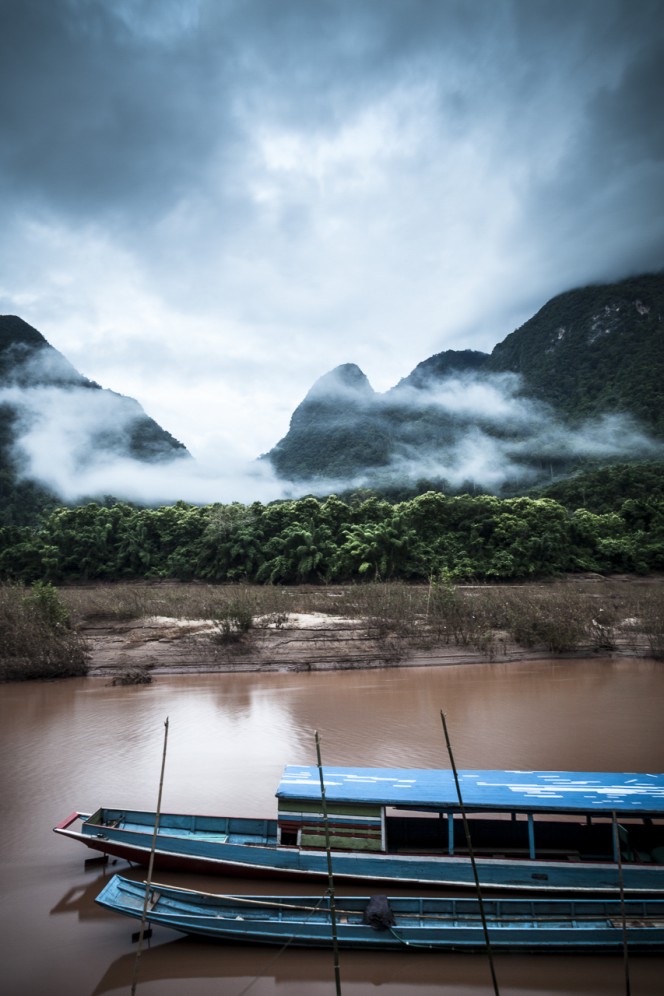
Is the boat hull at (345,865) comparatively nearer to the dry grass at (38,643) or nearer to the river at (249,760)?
the river at (249,760)

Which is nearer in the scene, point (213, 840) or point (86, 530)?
point (213, 840)

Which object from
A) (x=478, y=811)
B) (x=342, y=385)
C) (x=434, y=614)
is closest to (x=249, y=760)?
(x=478, y=811)

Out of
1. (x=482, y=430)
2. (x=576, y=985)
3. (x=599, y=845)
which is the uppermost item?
(x=482, y=430)

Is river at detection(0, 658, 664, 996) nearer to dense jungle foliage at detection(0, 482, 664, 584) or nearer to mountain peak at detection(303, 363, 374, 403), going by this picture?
Result: dense jungle foliage at detection(0, 482, 664, 584)

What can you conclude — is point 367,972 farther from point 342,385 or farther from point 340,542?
point 342,385

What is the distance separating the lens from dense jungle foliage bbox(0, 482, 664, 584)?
1206 inches

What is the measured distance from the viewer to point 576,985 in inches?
181

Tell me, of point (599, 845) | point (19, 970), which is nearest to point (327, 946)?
point (19, 970)

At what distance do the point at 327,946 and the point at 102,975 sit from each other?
1909 mm

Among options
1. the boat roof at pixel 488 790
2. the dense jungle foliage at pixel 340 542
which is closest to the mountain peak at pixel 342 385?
the dense jungle foliage at pixel 340 542

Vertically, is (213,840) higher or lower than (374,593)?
lower

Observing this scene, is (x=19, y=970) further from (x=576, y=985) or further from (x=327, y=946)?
(x=576, y=985)

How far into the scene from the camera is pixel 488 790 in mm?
5672

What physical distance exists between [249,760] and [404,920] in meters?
5.49
